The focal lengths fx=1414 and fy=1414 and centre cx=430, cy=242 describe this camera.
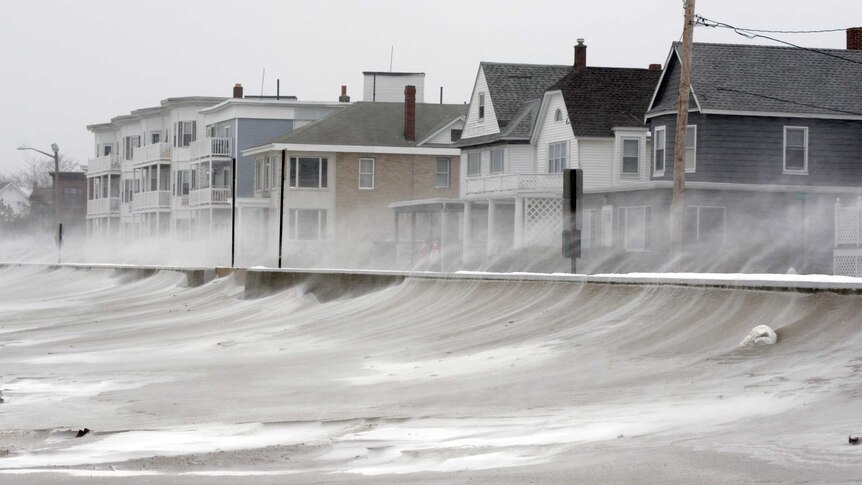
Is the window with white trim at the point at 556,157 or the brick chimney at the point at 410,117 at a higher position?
the brick chimney at the point at 410,117

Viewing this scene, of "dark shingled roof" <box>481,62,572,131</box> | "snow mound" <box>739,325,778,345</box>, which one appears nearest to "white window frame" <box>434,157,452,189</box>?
"dark shingled roof" <box>481,62,572,131</box>

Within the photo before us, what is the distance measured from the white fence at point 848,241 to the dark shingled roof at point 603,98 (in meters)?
13.8

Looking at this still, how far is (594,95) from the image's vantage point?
5362 cm

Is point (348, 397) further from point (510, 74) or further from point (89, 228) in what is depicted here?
point (89, 228)

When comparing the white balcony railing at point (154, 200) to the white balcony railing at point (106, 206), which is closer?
the white balcony railing at point (154, 200)

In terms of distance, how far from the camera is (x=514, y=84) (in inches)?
2349

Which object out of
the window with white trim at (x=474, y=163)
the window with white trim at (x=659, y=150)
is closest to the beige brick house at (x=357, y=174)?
the window with white trim at (x=474, y=163)

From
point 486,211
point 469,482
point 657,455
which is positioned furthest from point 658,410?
Answer: point 486,211

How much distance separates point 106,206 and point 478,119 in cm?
4821

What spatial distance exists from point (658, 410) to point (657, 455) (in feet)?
6.50

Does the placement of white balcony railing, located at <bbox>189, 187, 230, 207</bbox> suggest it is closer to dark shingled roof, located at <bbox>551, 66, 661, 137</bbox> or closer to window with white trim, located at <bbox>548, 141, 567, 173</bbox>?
window with white trim, located at <bbox>548, 141, 567, 173</bbox>

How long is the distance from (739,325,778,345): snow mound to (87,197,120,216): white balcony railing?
9055 centimetres

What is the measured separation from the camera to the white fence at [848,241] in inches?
1484

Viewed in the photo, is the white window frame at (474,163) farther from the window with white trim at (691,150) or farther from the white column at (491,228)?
the window with white trim at (691,150)
